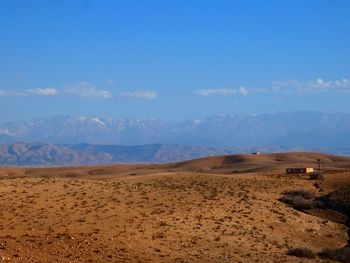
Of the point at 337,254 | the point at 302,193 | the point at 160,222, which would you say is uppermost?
the point at 302,193

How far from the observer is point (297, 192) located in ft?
131

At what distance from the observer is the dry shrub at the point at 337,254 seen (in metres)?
24.3

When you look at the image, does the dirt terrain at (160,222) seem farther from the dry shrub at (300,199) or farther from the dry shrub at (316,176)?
the dry shrub at (316,176)

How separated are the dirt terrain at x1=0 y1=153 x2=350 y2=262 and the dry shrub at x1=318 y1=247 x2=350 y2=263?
0.61 metres

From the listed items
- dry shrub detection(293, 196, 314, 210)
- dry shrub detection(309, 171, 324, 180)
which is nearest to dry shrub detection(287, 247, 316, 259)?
dry shrub detection(293, 196, 314, 210)

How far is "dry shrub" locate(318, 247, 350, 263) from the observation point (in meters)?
24.3

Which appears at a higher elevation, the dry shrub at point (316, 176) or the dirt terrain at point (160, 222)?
the dry shrub at point (316, 176)

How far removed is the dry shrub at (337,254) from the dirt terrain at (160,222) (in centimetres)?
61

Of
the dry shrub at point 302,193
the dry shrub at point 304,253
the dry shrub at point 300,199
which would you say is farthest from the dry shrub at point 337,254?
the dry shrub at point 302,193

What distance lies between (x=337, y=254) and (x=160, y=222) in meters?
8.21

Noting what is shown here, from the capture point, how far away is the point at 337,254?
24703mm

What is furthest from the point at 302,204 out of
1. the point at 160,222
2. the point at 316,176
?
the point at 160,222

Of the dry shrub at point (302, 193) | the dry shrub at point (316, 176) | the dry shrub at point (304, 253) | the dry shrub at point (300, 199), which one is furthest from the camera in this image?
the dry shrub at point (316, 176)

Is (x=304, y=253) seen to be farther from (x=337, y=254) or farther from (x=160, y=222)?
(x=160, y=222)
